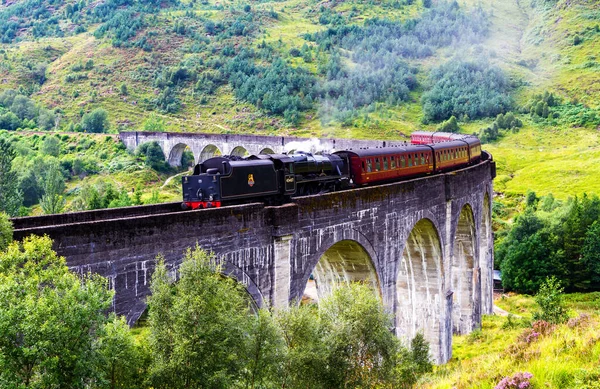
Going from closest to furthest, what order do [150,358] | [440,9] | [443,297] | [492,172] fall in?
[150,358] < [443,297] < [492,172] < [440,9]

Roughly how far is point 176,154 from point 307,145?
31403 mm

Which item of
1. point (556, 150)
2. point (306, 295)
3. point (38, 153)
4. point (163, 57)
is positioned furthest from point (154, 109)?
point (306, 295)

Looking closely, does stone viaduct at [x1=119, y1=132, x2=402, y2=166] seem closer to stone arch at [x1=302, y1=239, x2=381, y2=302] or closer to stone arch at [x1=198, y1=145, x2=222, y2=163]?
stone arch at [x1=198, y1=145, x2=222, y2=163]

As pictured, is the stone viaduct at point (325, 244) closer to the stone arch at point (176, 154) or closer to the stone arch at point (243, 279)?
the stone arch at point (243, 279)

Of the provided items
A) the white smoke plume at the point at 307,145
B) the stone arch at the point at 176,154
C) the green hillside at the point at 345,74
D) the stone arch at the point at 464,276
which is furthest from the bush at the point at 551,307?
the stone arch at the point at 176,154

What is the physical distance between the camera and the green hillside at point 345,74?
3866 inches

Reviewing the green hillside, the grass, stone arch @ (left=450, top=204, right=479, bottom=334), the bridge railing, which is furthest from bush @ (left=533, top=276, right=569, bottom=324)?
the green hillside

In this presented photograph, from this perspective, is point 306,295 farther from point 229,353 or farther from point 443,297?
point 229,353

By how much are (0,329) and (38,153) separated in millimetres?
79811

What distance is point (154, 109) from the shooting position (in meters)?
119

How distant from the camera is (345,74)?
12838cm

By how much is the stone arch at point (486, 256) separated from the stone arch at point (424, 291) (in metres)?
11.9

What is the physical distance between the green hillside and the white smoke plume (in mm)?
27909

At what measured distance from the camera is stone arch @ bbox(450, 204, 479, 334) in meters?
35.9
